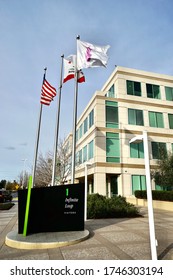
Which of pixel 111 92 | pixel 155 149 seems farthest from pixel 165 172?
pixel 111 92

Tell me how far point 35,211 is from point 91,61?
8.33 meters

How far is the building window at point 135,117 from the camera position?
2572 centimetres

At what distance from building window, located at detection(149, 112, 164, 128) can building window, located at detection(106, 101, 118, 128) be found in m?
4.99

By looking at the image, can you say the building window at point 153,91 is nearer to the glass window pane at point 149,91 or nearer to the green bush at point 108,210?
the glass window pane at point 149,91

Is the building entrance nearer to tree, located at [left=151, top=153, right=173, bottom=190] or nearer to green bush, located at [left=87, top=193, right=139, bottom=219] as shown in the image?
tree, located at [left=151, top=153, right=173, bottom=190]

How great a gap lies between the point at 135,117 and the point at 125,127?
2.23 metres

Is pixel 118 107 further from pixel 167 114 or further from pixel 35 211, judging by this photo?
pixel 35 211

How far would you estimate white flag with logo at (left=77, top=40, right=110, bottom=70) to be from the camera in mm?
10984

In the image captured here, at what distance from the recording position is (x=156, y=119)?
2678 cm

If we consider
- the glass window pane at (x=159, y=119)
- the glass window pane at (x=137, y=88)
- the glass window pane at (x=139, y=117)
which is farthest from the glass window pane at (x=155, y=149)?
the glass window pane at (x=137, y=88)

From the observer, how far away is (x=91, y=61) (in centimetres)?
1106

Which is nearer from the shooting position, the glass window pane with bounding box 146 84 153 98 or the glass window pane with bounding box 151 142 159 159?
the glass window pane with bounding box 151 142 159 159

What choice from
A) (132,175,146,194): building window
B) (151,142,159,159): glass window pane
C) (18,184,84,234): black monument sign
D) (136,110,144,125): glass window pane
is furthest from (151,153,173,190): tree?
(18,184,84,234): black monument sign
